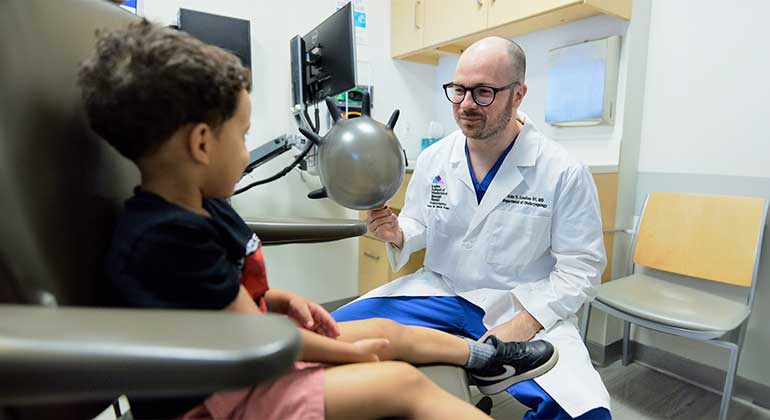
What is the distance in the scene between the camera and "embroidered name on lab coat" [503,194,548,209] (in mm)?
1176

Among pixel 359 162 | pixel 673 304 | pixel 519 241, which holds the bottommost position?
pixel 673 304

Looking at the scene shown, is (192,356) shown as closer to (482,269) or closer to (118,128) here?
(118,128)

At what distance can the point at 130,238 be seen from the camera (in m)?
0.49

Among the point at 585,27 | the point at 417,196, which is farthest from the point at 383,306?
the point at 585,27

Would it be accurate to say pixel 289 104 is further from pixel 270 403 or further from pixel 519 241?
pixel 270 403

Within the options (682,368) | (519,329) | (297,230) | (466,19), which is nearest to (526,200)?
(519,329)

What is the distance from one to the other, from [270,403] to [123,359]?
0.29 m

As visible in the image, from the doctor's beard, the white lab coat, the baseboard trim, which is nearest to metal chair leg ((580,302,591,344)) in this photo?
the baseboard trim

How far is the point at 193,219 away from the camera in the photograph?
1.70 feet

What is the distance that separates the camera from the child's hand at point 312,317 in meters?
0.73

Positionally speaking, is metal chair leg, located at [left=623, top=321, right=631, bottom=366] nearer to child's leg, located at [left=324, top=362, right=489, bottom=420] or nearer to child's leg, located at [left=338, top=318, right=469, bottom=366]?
child's leg, located at [left=338, top=318, right=469, bottom=366]

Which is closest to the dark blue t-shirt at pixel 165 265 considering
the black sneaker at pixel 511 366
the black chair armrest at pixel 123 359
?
the black chair armrest at pixel 123 359

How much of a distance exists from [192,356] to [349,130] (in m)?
0.59

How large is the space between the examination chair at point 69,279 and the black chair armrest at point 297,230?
26 centimetres
